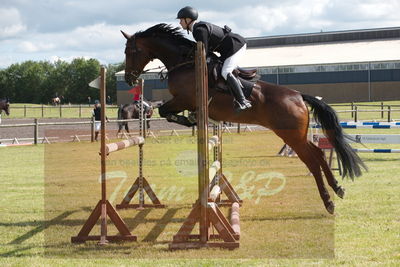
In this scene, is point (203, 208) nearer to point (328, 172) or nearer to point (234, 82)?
point (234, 82)

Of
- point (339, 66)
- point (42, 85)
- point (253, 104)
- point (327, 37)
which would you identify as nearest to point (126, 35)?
point (253, 104)

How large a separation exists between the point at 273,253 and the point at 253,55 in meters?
49.8

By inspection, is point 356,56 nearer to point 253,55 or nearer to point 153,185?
point 253,55

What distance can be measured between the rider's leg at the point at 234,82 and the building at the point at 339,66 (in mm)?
38696

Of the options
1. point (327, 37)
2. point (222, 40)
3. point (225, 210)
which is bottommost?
point (225, 210)

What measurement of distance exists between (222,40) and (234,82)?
59 cm

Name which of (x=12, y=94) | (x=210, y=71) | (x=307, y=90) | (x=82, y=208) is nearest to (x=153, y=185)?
(x=82, y=208)

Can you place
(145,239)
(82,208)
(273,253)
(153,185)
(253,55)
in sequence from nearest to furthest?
(273,253), (145,239), (82,208), (153,185), (253,55)

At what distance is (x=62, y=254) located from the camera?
529cm

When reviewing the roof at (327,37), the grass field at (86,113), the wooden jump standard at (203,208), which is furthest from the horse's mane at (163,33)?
the roof at (327,37)

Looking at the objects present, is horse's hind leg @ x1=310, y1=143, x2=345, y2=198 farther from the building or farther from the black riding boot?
the building

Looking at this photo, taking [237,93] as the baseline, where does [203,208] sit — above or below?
below

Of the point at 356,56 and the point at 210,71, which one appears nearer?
the point at 210,71

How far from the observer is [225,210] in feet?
25.4
